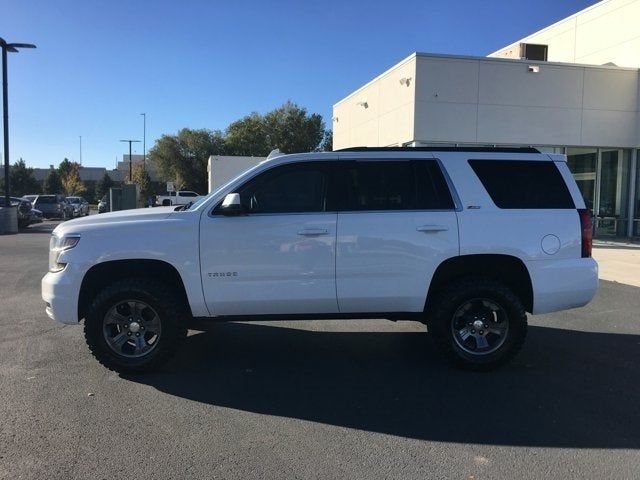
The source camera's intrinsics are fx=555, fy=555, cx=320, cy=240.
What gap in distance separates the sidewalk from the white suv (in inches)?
243

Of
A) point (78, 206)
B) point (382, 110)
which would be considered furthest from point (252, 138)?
point (382, 110)

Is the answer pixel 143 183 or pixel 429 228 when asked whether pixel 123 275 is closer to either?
pixel 429 228

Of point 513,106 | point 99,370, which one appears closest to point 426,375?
point 99,370

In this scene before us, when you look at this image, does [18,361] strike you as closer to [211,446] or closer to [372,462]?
[211,446]

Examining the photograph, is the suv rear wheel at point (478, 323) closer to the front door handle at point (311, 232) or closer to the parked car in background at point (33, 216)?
the front door handle at point (311, 232)

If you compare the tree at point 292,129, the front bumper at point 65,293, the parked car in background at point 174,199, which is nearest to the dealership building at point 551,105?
the front bumper at point 65,293

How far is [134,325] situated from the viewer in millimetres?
5133

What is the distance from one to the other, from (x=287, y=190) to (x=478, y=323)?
7.26 feet

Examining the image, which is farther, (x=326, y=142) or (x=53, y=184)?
(x=53, y=184)

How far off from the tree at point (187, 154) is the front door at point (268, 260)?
61.2 meters

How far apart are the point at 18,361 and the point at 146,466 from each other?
2.80m

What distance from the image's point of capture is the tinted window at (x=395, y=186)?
5.18 meters

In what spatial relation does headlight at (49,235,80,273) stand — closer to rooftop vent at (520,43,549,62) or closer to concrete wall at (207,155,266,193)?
rooftop vent at (520,43,549,62)

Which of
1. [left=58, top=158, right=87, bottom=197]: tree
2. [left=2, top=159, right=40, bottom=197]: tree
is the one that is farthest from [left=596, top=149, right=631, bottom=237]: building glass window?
[left=58, top=158, right=87, bottom=197]: tree
